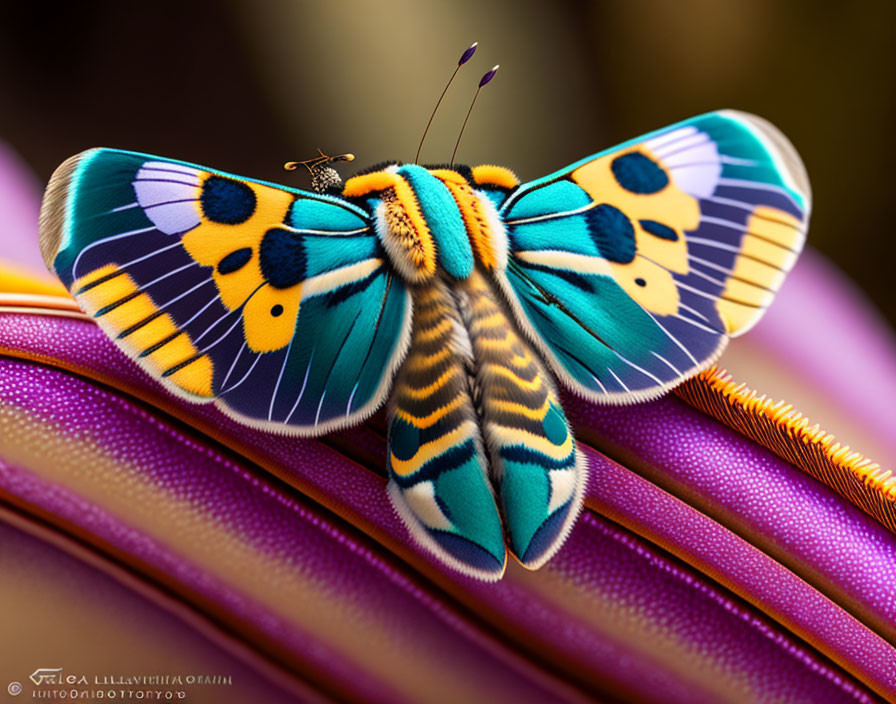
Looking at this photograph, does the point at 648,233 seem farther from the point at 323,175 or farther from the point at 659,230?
the point at 323,175

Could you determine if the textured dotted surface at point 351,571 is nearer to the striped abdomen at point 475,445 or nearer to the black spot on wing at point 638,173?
the striped abdomen at point 475,445

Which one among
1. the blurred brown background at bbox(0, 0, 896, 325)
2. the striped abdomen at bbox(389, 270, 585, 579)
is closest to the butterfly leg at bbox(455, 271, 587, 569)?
the striped abdomen at bbox(389, 270, 585, 579)

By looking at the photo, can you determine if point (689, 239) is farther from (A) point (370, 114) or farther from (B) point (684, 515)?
(A) point (370, 114)

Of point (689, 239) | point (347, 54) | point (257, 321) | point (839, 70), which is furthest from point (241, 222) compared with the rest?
point (839, 70)

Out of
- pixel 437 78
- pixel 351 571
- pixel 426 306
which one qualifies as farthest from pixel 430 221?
pixel 437 78

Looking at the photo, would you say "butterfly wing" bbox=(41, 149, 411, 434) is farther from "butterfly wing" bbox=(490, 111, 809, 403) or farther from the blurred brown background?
the blurred brown background

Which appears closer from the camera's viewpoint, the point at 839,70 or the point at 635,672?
the point at 635,672

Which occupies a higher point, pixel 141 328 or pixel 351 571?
pixel 141 328
